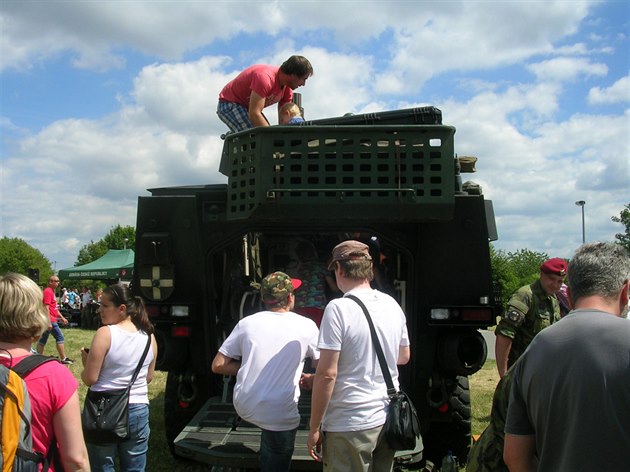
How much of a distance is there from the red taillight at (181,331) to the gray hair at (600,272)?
380cm

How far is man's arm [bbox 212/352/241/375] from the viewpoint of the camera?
4.09m

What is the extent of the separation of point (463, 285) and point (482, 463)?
288 centimetres

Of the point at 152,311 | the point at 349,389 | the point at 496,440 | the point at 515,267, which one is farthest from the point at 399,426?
the point at 515,267

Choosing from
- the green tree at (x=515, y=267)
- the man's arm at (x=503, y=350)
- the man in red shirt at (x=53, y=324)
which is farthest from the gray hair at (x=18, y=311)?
the green tree at (x=515, y=267)

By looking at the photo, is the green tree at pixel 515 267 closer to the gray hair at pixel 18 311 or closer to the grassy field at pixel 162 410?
the grassy field at pixel 162 410

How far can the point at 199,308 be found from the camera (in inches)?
223

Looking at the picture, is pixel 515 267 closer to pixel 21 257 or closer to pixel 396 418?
pixel 396 418

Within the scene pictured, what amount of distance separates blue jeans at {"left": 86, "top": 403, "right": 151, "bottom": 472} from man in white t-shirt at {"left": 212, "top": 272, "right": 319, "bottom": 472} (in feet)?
2.04

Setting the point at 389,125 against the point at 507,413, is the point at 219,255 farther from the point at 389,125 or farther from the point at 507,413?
the point at 507,413

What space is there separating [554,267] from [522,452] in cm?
309

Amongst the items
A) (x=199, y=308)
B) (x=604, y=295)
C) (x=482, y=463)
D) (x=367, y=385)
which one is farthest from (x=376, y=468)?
(x=199, y=308)

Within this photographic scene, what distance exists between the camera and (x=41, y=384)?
2.45 meters

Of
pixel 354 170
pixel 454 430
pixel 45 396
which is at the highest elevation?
pixel 354 170

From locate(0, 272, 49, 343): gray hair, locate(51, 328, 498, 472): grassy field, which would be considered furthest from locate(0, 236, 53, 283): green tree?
locate(0, 272, 49, 343): gray hair
